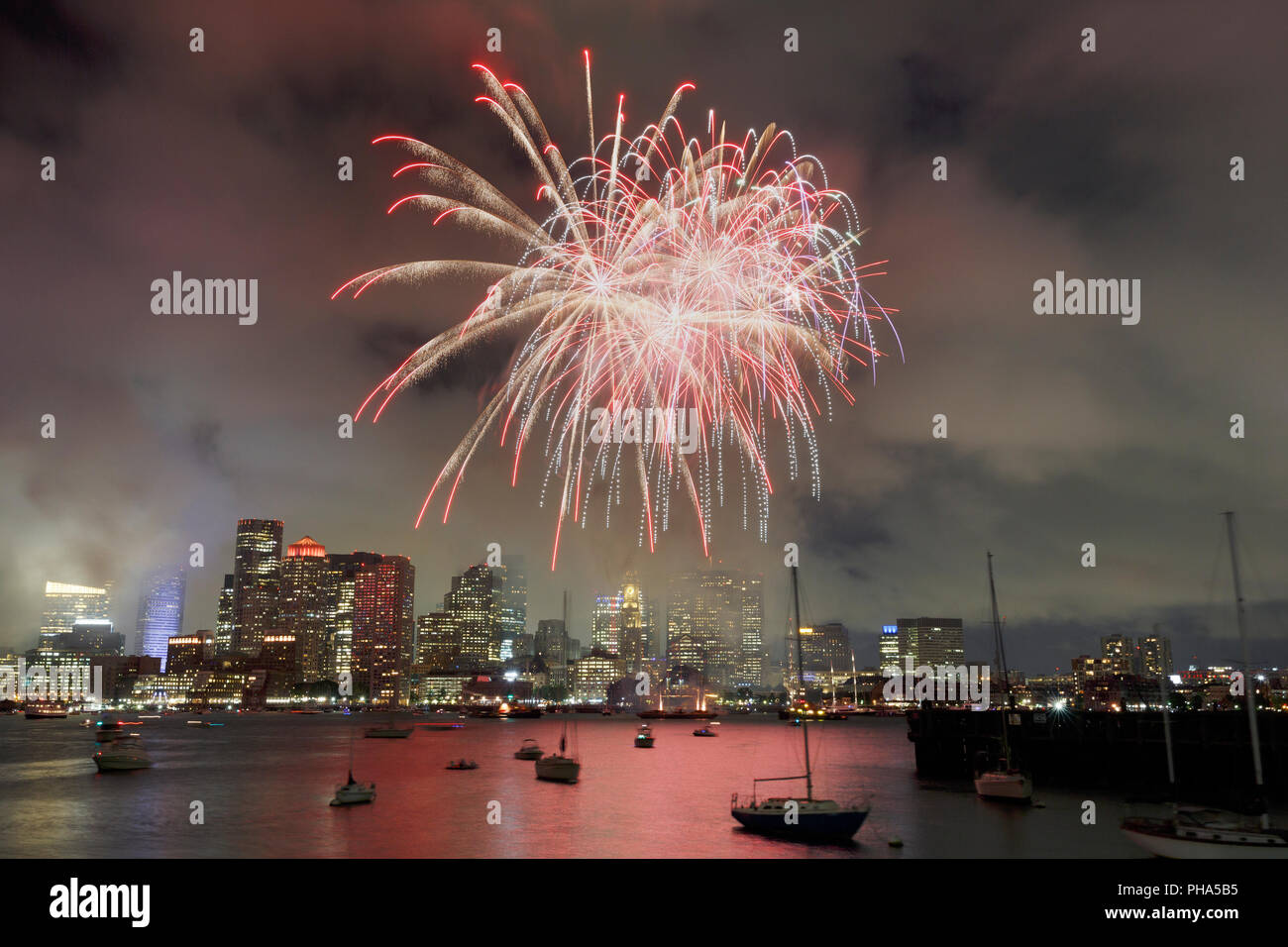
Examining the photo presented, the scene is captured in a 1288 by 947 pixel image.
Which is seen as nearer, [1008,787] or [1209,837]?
[1209,837]

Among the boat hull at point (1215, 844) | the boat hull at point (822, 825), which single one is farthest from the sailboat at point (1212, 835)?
the boat hull at point (822, 825)

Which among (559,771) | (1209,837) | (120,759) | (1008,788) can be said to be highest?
(1209,837)

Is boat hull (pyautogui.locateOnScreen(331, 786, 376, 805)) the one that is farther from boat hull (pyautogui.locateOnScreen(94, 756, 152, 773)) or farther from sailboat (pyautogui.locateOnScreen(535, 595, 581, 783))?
boat hull (pyautogui.locateOnScreen(94, 756, 152, 773))

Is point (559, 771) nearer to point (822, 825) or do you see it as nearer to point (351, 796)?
point (351, 796)

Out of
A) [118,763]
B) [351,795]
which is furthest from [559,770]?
[118,763]

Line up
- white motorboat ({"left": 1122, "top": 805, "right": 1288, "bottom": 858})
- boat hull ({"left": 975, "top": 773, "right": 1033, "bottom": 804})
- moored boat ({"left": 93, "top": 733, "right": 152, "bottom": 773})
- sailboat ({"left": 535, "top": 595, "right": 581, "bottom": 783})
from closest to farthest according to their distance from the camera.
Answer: white motorboat ({"left": 1122, "top": 805, "right": 1288, "bottom": 858}), boat hull ({"left": 975, "top": 773, "right": 1033, "bottom": 804}), sailboat ({"left": 535, "top": 595, "right": 581, "bottom": 783}), moored boat ({"left": 93, "top": 733, "right": 152, "bottom": 773})

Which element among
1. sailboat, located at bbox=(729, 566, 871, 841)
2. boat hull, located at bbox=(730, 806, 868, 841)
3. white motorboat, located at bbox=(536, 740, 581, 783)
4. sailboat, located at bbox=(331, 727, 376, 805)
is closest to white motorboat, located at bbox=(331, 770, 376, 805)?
sailboat, located at bbox=(331, 727, 376, 805)

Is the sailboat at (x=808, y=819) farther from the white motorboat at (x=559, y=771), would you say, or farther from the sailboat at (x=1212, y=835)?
the white motorboat at (x=559, y=771)
